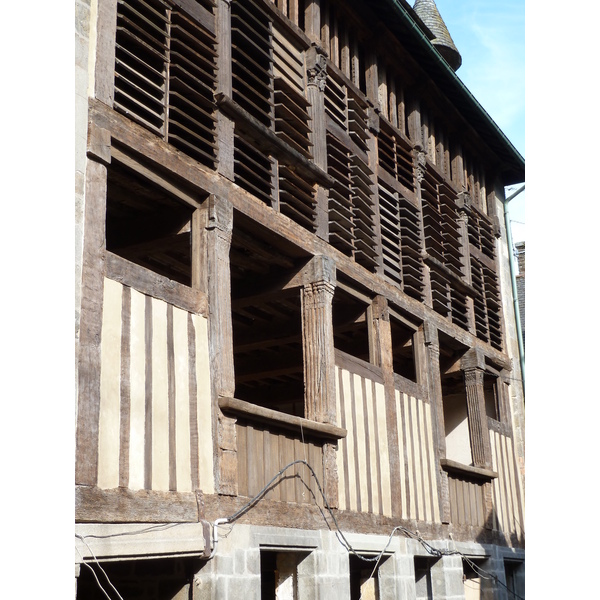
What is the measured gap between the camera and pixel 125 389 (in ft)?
20.0

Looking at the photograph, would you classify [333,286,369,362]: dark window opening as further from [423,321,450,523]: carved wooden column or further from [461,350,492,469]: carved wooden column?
[461,350,492,469]: carved wooden column

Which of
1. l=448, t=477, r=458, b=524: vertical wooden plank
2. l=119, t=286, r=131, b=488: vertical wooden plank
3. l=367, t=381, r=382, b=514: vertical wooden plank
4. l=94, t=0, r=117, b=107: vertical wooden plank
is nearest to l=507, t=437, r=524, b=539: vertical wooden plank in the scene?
l=448, t=477, r=458, b=524: vertical wooden plank

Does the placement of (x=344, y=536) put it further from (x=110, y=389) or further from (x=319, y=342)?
(x=110, y=389)

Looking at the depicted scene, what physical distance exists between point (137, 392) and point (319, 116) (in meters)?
4.58

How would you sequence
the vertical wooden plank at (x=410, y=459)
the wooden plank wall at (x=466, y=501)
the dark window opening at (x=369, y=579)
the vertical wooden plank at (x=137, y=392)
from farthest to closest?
the wooden plank wall at (x=466, y=501) < the vertical wooden plank at (x=410, y=459) < the dark window opening at (x=369, y=579) < the vertical wooden plank at (x=137, y=392)

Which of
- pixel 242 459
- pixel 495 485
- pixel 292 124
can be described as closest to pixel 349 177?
pixel 292 124

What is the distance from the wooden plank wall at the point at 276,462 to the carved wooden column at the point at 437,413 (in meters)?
2.75

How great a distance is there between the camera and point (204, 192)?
7.36 metres

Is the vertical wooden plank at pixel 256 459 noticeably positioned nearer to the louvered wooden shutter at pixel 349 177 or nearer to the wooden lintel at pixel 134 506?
the wooden lintel at pixel 134 506

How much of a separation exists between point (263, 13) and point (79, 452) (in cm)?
528

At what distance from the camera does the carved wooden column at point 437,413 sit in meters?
10.4

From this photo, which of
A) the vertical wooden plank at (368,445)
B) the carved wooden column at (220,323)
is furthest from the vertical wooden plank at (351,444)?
the carved wooden column at (220,323)

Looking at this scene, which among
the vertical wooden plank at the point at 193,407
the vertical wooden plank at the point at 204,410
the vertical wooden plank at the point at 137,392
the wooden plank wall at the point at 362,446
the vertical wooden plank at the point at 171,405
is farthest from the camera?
the wooden plank wall at the point at 362,446
